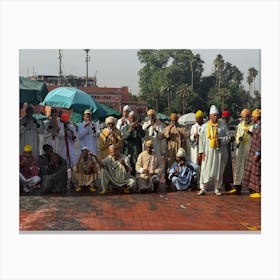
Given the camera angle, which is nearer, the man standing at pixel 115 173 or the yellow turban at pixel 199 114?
the man standing at pixel 115 173

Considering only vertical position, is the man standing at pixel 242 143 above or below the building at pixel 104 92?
below

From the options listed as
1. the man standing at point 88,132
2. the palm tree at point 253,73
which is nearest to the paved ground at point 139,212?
the man standing at point 88,132

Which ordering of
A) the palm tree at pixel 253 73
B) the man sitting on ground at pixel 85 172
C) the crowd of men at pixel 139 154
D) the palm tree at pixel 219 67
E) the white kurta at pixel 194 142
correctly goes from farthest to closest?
the white kurta at pixel 194 142 → the man sitting on ground at pixel 85 172 → the crowd of men at pixel 139 154 → the palm tree at pixel 219 67 → the palm tree at pixel 253 73

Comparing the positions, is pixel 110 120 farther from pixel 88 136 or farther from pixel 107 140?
pixel 88 136

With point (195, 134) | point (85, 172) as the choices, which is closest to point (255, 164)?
point (195, 134)

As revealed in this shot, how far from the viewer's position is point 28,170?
8.21 m

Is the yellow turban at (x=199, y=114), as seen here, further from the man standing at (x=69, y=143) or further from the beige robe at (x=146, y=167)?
the man standing at (x=69, y=143)

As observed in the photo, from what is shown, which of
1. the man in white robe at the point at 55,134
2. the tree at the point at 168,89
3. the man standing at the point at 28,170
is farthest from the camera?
the tree at the point at 168,89

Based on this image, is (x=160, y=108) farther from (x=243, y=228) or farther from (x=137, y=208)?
(x=243, y=228)

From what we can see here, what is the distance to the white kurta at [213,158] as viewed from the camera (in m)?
8.25

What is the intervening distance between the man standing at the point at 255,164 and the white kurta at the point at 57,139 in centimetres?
343

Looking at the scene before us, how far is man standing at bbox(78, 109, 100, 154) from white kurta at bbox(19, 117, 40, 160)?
0.83 meters

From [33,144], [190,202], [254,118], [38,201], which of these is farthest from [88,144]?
[254,118]

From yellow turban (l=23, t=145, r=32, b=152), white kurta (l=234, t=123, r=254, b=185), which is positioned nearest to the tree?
white kurta (l=234, t=123, r=254, b=185)
